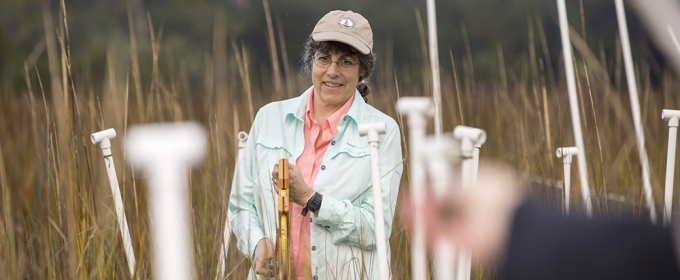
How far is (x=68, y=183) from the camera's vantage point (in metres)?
1.35

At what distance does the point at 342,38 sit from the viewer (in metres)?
1.56

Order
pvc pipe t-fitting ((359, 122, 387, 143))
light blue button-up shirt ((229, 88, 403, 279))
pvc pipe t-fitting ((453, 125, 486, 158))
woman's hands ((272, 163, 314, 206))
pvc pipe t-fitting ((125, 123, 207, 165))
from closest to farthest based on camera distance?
pvc pipe t-fitting ((125, 123, 207, 165)), pvc pipe t-fitting ((453, 125, 486, 158)), pvc pipe t-fitting ((359, 122, 387, 143)), woman's hands ((272, 163, 314, 206)), light blue button-up shirt ((229, 88, 403, 279))

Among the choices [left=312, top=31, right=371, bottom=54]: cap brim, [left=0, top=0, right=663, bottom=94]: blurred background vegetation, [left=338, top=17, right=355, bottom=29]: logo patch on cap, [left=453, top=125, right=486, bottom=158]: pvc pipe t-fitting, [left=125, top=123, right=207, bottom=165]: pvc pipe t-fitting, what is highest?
[left=0, top=0, right=663, bottom=94]: blurred background vegetation

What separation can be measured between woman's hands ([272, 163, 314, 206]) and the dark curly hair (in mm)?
331

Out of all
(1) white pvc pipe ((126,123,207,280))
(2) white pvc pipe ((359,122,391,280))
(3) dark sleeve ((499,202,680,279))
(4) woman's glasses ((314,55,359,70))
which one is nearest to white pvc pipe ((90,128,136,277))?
(4) woman's glasses ((314,55,359,70))

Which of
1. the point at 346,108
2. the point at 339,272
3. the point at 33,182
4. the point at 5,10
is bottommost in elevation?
the point at 339,272

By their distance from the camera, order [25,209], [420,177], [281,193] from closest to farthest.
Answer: [420,177]
[281,193]
[25,209]

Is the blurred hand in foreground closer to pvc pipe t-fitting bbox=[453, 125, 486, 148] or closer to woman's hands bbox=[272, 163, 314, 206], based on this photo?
pvc pipe t-fitting bbox=[453, 125, 486, 148]

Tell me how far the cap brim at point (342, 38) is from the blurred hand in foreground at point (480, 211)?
40.3 inches

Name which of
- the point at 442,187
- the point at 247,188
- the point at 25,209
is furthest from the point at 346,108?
the point at 25,209

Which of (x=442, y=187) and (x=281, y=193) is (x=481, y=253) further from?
(x=281, y=193)

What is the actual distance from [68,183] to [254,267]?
0.39 m

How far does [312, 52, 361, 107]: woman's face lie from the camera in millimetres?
1618

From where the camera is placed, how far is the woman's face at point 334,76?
5.31 ft
